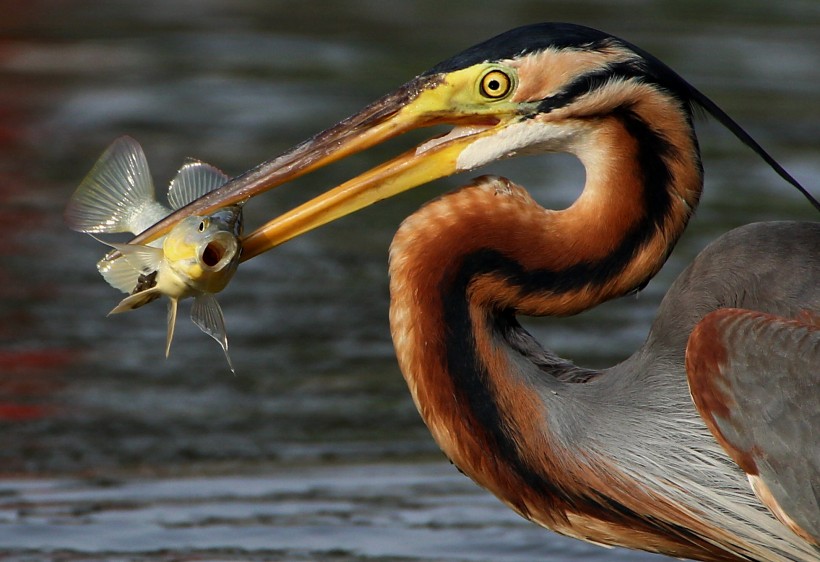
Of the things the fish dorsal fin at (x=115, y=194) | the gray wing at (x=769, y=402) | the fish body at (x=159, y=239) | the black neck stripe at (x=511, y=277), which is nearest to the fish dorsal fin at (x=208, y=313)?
the fish body at (x=159, y=239)

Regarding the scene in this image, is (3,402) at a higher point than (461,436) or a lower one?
higher

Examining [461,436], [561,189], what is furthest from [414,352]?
[561,189]

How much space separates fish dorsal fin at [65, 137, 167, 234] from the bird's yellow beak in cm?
23

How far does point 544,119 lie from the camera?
4.65m

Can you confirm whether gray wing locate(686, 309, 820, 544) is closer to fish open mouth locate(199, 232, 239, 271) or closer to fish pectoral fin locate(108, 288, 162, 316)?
fish open mouth locate(199, 232, 239, 271)

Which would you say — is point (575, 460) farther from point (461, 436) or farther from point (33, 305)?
point (33, 305)

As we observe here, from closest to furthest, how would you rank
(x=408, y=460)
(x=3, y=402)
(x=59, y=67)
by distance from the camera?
1. (x=408, y=460)
2. (x=3, y=402)
3. (x=59, y=67)

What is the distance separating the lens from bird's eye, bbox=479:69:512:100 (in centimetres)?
463

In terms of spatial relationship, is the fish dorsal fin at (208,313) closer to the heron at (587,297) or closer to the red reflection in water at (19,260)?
the heron at (587,297)

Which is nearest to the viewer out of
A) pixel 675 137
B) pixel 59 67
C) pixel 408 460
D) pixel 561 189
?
pixel 675 137

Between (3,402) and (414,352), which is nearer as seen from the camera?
(414,352)

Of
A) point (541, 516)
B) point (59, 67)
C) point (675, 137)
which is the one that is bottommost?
point (541, 516)

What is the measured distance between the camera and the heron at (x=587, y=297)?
4.50m

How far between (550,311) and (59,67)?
33.9ft
